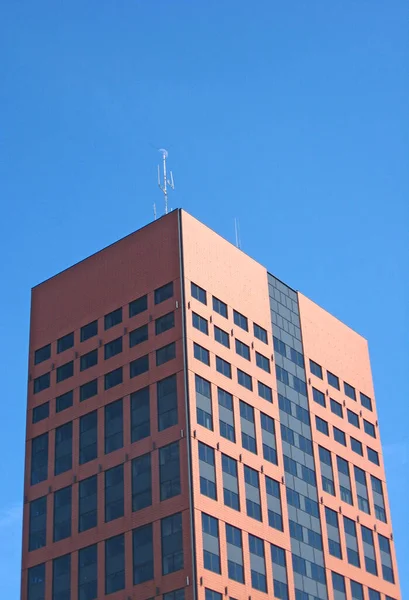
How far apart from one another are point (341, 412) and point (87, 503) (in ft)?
114

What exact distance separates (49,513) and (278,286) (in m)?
35.9

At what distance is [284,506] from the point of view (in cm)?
12275

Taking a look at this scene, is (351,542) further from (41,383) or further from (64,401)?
(41,383)

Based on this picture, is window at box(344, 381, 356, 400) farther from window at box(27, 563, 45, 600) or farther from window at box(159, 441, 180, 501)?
window at box(27, 563, 45, 600)

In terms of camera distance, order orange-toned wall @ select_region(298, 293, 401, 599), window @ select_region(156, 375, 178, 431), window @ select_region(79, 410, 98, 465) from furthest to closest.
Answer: orange-toned wall @ select_region(298, 293, 401, 599)
window @ select_region(79, 410, 98, 465)
window @ select_region(156, 375, 178, 431)

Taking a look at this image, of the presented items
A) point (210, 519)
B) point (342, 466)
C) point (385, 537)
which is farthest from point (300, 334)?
point (210, 519)

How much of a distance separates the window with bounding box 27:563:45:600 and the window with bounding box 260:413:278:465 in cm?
2400

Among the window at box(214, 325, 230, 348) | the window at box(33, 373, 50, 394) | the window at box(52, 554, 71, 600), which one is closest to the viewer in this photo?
the window at box(52, 554, 71, 600)

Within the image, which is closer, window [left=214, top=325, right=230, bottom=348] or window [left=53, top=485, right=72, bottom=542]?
window [left=53, top=485, right=72, bottom=542]

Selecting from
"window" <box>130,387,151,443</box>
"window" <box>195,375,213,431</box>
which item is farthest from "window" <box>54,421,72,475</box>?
"window" <box>195,375,213,431</box>

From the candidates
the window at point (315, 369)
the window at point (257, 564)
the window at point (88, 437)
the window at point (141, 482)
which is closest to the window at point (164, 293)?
the window at point (88, 437)

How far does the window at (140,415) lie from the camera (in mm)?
117062

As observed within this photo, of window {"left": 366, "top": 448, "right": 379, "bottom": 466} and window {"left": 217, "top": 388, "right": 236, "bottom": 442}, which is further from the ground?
window {"left": 366, "top": 448, "right": 379, "bottom": 466}

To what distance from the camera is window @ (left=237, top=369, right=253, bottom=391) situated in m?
124
